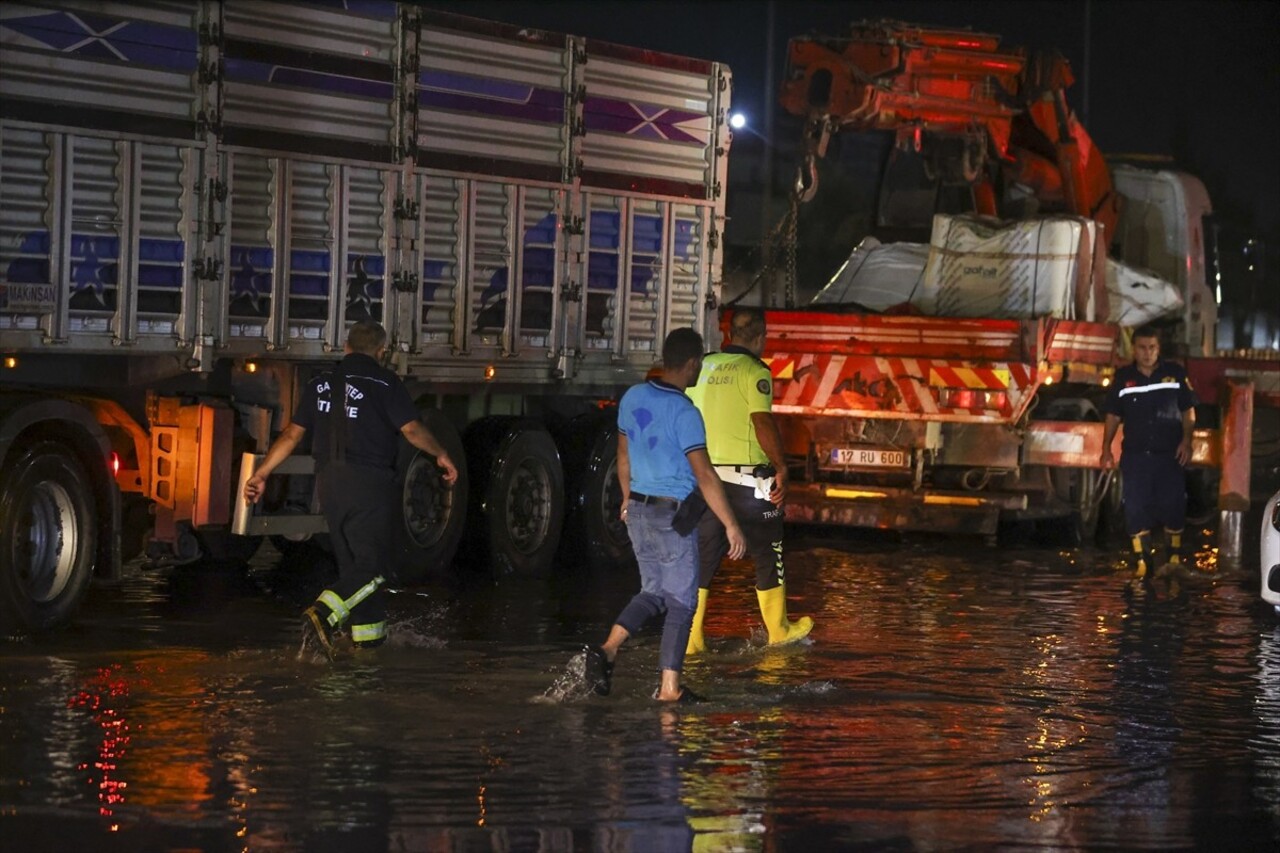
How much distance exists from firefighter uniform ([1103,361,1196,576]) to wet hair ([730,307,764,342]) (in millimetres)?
5387

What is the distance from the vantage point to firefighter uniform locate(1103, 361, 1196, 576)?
51.9 feet

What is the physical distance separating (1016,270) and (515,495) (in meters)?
5.17

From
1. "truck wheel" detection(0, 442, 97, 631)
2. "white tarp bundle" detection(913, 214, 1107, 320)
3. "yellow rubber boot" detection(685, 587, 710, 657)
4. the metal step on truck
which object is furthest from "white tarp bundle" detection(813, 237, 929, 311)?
"truck wheel" detection(0, 442, 97, 631)

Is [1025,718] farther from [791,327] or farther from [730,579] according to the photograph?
[791,327]

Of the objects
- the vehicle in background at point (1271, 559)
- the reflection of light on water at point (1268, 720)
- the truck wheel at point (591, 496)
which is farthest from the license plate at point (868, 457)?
the reflection of light on water at point (1268, 720)

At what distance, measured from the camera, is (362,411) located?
10.8 meters

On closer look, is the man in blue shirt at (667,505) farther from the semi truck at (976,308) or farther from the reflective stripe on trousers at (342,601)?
the semi truck at (976,308)

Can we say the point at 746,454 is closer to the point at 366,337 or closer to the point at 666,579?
the point at 666,579

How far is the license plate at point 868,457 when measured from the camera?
17.4 m

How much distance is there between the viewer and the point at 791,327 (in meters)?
17.5

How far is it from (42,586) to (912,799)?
541 centimetres

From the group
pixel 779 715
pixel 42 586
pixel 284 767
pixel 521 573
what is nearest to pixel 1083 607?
pixel 521 573

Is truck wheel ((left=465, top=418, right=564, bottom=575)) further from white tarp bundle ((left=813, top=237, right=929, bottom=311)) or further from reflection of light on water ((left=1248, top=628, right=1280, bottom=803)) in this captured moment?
reflection of light on water ((left=1248, top=628, right=1280, bottom=803))

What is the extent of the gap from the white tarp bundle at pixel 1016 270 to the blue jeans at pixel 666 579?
28.4ft
